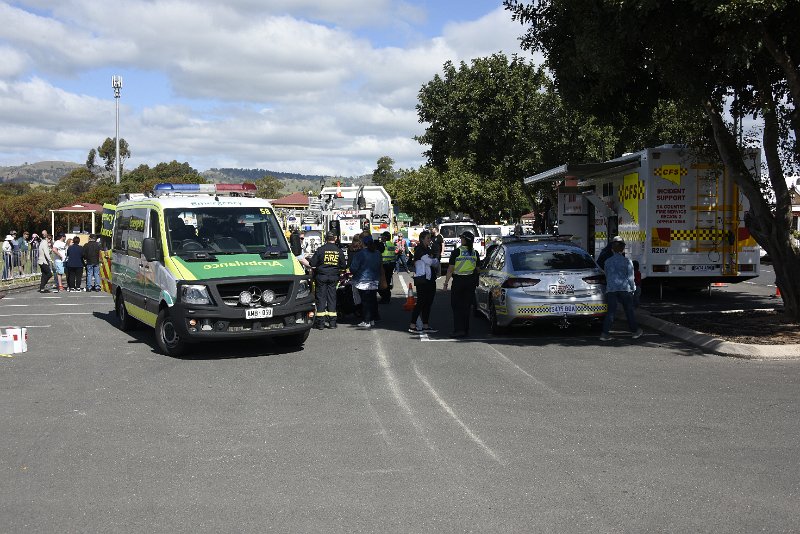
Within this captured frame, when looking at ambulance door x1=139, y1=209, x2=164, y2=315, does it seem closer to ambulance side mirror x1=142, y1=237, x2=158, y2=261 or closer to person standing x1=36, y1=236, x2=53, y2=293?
ambulance side mirror x1=142, y1=237, x2=158, y2=261

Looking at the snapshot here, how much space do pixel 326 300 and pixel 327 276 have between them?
1.80ft

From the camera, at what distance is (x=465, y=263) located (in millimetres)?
13578

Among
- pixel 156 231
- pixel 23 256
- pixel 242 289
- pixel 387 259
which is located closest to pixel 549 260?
pixel 242 289

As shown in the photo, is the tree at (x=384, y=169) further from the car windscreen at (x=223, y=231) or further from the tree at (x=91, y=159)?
the car windscreen at (x=223, y=231)

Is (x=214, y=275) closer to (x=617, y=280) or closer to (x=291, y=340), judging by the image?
(x=291, y=340)

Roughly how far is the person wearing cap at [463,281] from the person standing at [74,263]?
1501cm

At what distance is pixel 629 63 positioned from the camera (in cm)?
1385

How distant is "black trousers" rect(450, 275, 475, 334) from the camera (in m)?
13.5

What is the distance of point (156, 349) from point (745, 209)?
12.2m

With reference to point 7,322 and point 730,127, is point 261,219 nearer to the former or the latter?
point 7,322

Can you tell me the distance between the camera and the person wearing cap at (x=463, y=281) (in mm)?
13547

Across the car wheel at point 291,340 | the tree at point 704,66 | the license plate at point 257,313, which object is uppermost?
the tree at point 704,66

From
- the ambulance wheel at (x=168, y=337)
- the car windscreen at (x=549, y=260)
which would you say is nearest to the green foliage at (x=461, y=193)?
the car windscreen at (x=549, y=260)

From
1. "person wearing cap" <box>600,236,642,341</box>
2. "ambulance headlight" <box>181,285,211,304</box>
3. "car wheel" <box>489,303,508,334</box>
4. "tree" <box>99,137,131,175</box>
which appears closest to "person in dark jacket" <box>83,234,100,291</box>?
"ambulance headlight" <box>181,285,211,304</box>
